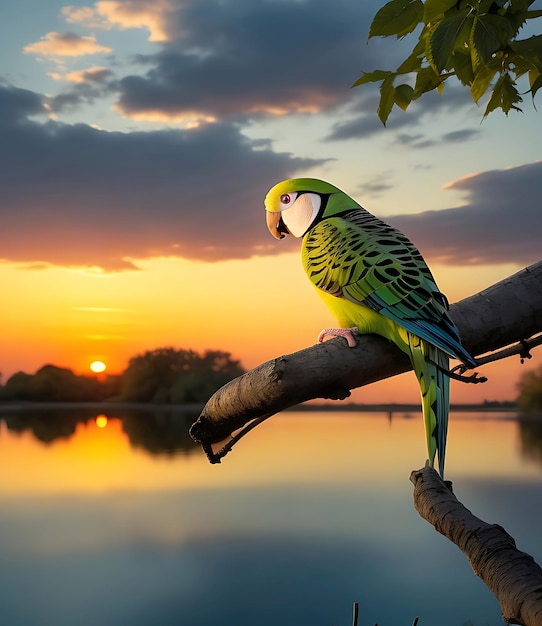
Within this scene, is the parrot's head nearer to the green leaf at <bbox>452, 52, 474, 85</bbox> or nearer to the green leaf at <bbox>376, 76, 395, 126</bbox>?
the green leaf at <bbox>376, 76, 395, 126</bbox>

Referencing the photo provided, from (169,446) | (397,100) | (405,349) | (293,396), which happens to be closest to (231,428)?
(293,396)

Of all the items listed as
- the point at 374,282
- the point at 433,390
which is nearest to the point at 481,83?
the point at 374,282

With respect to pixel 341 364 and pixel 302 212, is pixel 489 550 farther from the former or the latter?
pixel 302 212

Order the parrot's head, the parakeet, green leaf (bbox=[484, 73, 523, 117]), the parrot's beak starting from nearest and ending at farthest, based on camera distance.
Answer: the parakeet, green leaf (bbox=[484, 73, 523, 117]), the parrot's head, the parrot's beak

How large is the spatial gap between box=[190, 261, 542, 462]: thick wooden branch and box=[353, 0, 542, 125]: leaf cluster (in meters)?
1.05

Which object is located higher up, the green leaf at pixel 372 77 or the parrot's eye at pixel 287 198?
the green leaf at pixel 372 77

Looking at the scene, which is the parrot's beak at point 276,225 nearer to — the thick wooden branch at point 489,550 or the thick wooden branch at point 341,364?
the thick wooden branch at point 341,364

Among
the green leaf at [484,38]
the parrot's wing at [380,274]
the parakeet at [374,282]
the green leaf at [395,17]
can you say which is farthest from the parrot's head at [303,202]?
the green leaf at [484,38]

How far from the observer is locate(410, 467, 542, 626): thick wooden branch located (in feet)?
9.84

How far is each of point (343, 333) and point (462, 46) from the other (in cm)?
157

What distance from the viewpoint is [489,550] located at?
10.9ft

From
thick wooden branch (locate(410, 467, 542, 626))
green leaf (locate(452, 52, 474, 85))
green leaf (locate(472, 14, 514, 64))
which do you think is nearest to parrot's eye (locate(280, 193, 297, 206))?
green leaf (locate(452, 52, 474, 85))

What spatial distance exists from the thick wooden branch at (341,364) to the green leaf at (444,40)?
1592 mm

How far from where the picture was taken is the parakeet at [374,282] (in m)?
3.52
